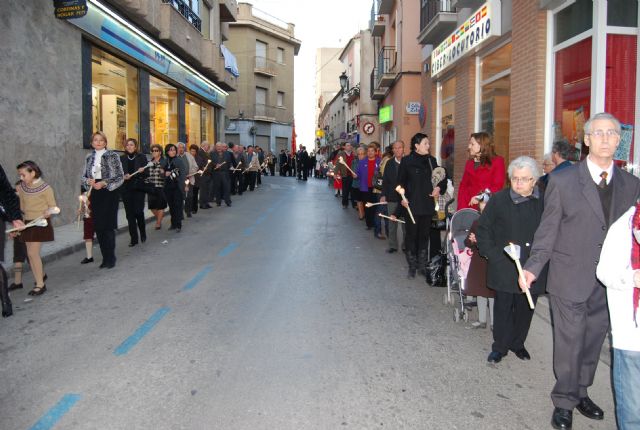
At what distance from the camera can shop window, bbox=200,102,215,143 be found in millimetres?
28812

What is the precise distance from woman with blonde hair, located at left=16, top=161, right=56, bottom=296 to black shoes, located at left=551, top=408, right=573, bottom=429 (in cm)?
572

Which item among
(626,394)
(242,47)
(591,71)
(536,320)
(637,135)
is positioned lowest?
(536,320)

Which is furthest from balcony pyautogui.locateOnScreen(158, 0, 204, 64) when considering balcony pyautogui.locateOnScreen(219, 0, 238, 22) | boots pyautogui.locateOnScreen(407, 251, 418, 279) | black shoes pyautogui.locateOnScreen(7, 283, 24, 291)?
boots pyautogui.locateOnScreen(407, 251, 418, 279)

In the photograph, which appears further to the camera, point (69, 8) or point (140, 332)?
point (69, 8)

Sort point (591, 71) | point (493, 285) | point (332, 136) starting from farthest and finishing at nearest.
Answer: point (332, 136) < point (591, 71) < point (493, 285)

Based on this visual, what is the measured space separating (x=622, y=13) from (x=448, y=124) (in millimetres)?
8045

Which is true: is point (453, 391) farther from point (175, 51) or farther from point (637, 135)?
point (175, 51)

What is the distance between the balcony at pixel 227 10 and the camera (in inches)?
1170

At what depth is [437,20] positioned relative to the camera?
47.4 feet

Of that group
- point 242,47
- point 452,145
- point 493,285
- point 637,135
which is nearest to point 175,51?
point 452,145

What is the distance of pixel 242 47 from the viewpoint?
49875 mm

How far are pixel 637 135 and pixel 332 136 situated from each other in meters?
55.6

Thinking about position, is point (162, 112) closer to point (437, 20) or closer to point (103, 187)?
point (437, 20)

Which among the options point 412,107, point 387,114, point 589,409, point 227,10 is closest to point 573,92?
point 589,409
